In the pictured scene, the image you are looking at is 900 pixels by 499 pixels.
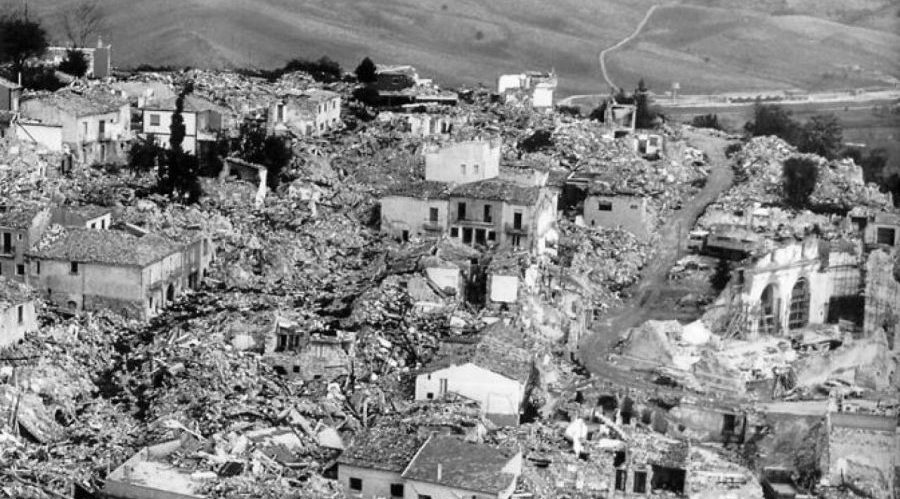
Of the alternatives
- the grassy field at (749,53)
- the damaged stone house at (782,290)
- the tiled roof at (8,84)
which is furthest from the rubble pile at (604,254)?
the grassy field at (749,53)

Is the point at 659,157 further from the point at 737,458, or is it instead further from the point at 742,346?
the point at 737,458

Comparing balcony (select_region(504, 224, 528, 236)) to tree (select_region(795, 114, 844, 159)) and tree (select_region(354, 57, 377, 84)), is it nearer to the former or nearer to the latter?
tree (select_region(354, 57, 377, 84))

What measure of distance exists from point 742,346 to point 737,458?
3.93 m

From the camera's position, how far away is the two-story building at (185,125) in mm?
30516

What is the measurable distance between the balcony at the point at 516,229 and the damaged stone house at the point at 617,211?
2808 millimetres

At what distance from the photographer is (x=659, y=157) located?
3459 centimetres

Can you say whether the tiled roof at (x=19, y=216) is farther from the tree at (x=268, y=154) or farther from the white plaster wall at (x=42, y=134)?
the tree at (x=268, y=154)

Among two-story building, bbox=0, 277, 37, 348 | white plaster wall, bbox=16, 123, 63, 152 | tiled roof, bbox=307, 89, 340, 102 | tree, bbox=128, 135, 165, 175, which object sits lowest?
two-story building, bbox=0, 277, 37, 348

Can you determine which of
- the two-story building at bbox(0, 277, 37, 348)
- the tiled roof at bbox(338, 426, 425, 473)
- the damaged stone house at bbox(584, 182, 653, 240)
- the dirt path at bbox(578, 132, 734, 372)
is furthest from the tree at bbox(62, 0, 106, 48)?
the tiled roof at bbox(338, 426, 425, 473)

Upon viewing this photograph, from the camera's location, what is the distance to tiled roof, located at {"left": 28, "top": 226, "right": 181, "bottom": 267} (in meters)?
24.2

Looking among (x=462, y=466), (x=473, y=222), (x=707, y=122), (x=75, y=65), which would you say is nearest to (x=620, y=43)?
(x=707, y=122)

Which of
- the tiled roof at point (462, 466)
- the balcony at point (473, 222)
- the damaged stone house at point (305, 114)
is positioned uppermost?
the damaged stone house at point (305, 114)

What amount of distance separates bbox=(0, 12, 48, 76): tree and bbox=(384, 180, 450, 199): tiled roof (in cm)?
817

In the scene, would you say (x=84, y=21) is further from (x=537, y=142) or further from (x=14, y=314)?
(x=14, y=314)
